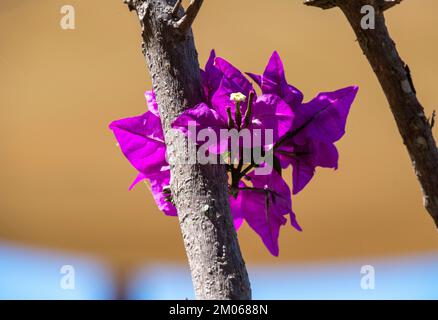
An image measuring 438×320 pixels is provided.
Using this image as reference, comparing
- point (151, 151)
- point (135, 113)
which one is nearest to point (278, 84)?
point (151, 151)

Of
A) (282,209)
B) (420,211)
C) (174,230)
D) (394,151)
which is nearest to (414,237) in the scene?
(420,211)

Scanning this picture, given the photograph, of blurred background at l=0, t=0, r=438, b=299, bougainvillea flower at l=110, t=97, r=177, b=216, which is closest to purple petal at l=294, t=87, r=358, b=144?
bougainvillea flower at l=110, t=97, r=177, b=216

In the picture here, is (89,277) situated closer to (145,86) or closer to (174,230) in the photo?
(174,230)

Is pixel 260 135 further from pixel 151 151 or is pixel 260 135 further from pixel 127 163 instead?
pixel 127 163

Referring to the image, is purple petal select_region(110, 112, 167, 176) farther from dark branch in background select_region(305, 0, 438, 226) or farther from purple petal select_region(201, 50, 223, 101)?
dark branch in background select_region(305, 0, 438, 226)

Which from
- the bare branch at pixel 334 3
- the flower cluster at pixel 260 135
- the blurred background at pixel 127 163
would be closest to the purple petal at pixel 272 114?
the flower cluster at pixel 260 135

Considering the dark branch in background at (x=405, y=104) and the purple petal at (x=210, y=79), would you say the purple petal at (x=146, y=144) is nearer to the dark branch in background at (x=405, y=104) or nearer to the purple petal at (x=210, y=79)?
the purple petal at (x=210, y=79)
